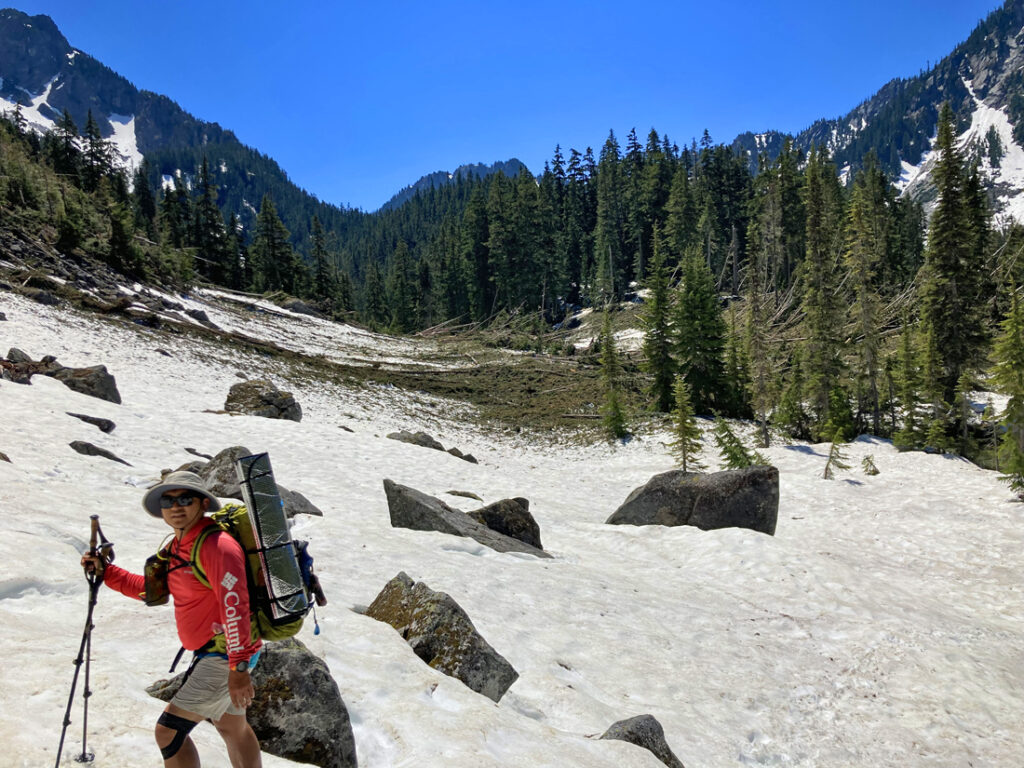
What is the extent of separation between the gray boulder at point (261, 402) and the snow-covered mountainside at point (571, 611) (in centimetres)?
126

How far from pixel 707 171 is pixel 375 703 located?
84.0 meters

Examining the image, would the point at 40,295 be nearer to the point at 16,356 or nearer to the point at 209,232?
the point at 16,356

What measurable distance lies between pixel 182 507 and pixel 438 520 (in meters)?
8.01

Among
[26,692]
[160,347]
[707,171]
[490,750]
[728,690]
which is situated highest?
Answer: [707,171]

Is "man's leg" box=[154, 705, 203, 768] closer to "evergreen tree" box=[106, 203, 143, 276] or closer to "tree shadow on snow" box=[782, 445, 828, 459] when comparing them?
"tree shadow on snow" box=[782, 445, 828, 459]

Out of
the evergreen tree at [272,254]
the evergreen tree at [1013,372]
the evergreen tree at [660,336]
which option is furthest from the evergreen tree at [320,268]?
the evergreen tree at [1013,372]

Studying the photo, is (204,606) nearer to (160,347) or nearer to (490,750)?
(490,750)

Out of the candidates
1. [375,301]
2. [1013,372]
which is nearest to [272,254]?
[375,301]

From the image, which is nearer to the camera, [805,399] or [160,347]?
[160,347]

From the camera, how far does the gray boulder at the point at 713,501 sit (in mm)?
14125

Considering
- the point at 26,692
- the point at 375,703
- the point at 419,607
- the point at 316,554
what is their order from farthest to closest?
1. the point at 316,554
2. the point at 419,607
3. the point at 375,703
4. the point at 26,692

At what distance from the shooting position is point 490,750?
447cm

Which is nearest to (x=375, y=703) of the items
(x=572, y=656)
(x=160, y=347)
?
(x=572, y=656)

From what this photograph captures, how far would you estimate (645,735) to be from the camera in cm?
529
